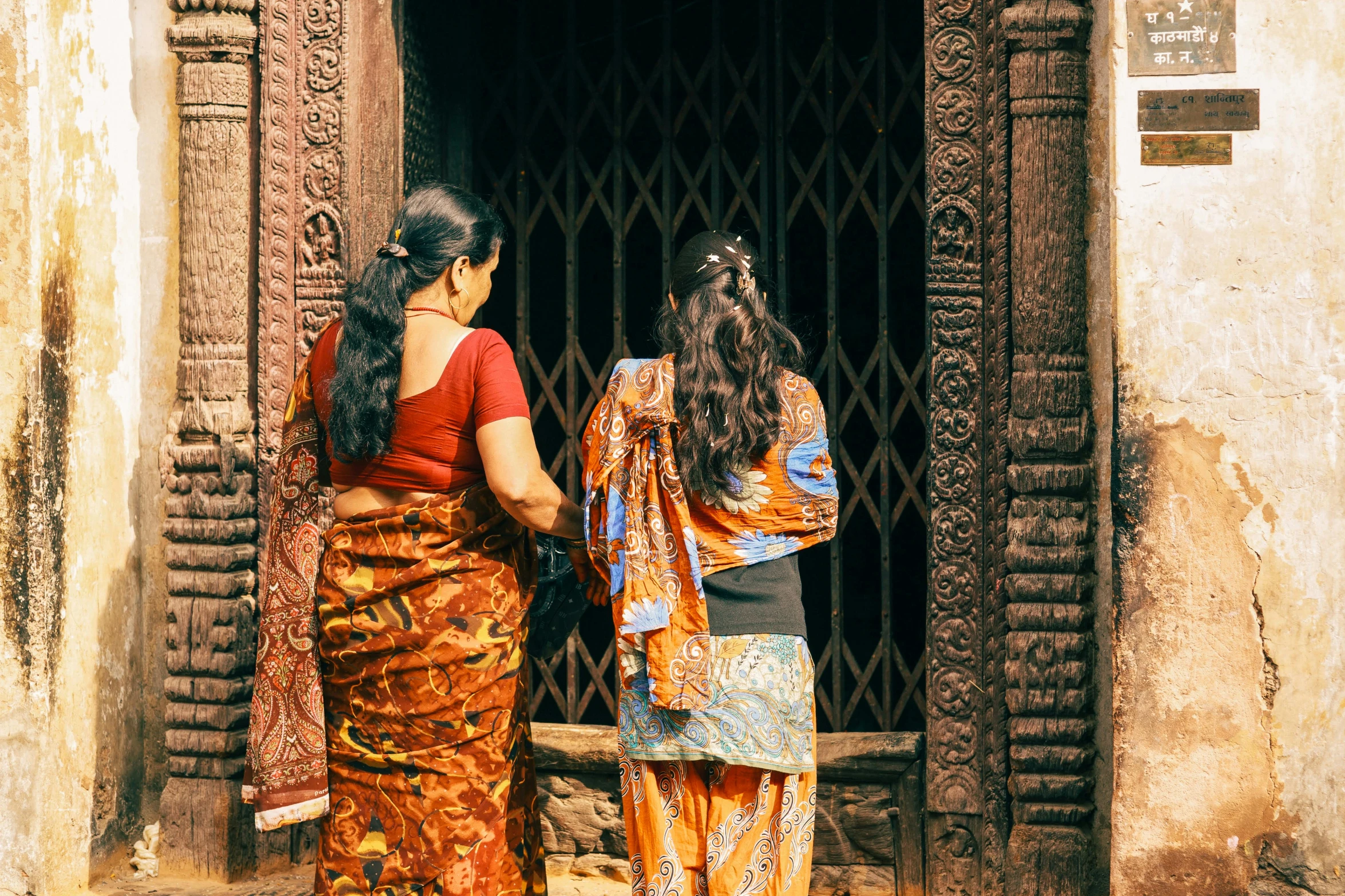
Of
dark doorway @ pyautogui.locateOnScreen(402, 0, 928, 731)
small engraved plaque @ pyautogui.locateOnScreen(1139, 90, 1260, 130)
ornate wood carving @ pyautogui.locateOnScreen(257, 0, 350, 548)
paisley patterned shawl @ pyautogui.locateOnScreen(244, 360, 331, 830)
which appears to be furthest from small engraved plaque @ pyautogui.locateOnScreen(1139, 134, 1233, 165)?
ornate wood carving @ pyautogui.locateOnScreen(257, 0, 350, 548)

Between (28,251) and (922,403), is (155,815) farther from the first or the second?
(922,403)

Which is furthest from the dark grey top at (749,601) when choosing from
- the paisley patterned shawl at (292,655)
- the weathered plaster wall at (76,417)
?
the weathered plaster wall at (76,417)

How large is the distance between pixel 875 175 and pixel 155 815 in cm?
321

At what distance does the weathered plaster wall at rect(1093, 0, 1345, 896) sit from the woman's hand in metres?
1.26

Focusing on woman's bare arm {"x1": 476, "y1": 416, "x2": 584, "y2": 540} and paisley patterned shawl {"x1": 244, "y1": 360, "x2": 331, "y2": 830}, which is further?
paisley patterned shawl {"x1": 244, "y1": 360, "x2": 331, "y2": 830}

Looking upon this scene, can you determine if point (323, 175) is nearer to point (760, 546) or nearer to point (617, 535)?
point (617, 535)

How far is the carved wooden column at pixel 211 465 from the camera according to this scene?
3615 millimetres

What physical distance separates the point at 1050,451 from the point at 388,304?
1.79 m

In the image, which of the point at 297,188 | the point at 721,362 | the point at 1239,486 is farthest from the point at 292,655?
the point at 1239,486

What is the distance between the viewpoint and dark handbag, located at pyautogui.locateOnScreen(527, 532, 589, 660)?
9.41ft

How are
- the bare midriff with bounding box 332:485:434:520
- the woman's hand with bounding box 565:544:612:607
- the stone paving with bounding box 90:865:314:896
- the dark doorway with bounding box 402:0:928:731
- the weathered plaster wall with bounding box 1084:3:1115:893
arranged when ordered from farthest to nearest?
the dark doorway with bounding box 402:0:928:731 < the stone paving with bounding box 90:865:314:896 < the weathered plaster wall with bounding box 1084:3:1115:893 < the woman's hand with bounding box 565:544:612:607 < the bare midriff with bounding box 332:485:434:520

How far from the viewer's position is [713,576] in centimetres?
258

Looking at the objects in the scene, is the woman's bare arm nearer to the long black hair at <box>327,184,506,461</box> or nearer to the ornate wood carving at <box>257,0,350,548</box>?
the long black hair at <box>327,184,506,461</box>

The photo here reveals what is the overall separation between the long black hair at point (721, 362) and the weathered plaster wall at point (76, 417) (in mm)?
1862
